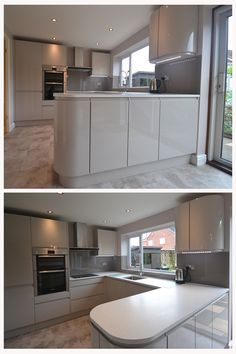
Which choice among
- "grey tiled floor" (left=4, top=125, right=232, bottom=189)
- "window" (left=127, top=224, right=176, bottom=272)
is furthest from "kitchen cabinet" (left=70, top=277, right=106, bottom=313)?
"grey tiled floor" (left=4, top=125, right=232, bottom=189)

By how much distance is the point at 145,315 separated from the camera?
1.56 meters

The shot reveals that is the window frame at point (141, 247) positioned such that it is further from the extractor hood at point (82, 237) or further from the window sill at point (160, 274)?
the extractor hood at point (82, 237)

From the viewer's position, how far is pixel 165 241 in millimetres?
3969

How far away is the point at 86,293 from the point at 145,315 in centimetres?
280

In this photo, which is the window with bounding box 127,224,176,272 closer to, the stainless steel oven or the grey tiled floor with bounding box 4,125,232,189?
the grey tiled floor with bounding box 4,125,232,189

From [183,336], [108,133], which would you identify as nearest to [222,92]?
[108,133]

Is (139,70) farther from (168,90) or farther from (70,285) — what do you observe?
(70,285)

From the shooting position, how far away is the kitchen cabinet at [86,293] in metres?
3.93

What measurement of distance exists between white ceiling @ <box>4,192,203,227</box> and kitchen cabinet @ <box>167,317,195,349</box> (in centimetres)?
125

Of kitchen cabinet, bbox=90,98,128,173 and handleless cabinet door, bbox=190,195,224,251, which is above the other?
kitchen cabinet, bbox=90,98,128,173

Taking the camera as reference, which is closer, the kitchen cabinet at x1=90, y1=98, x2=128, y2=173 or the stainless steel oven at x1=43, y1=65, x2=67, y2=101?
the kitchen cabinet at x1=90, y1=98, x2=128, y2=173

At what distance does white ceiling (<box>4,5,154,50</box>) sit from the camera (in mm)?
3787

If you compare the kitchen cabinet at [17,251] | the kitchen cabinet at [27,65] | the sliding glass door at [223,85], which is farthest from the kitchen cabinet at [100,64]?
the kitchen cabinet at [17,251]

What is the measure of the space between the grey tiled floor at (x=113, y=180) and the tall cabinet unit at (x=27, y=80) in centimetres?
247
